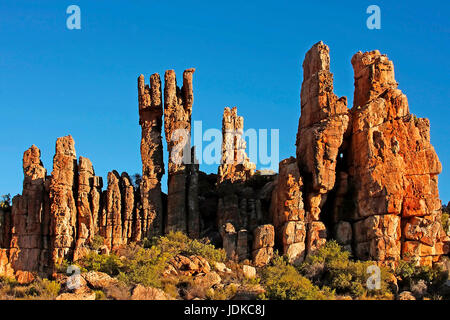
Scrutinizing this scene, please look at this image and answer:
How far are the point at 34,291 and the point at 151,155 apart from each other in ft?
57.8

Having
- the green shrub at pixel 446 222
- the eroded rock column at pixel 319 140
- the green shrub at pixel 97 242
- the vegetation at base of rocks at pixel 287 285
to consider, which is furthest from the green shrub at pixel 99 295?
the green shrub at pixel 446 222

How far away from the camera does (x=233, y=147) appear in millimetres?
65188

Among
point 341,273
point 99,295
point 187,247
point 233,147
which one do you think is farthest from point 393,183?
point 99,295

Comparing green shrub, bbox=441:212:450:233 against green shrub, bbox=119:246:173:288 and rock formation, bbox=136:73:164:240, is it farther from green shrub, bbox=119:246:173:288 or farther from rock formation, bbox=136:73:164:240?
rock formation, bbox=136:73:164:240

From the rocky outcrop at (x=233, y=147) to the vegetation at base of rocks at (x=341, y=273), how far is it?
12421mm

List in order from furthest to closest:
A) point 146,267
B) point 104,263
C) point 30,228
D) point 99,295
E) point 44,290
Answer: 1. point 30,228
2. point 104,263
3. point 146,267
4. point 44,290
5. point 99,295

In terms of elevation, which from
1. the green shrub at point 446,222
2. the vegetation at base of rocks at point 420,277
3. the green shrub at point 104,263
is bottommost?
the vegetation at base of rocks at point 420,277

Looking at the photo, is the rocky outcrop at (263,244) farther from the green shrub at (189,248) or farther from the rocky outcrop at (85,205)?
the rocky outcrop at (85,205)

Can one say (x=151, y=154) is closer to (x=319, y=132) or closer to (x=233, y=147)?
(x=233, y=147)

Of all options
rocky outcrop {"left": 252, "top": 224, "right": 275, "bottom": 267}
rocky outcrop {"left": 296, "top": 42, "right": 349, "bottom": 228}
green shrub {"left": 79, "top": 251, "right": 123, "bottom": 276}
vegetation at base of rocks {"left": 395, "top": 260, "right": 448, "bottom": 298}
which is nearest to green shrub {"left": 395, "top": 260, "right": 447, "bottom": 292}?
vegetation at base of rocks {"left": 395, "top": 260, "right": 448, "bottom": 298}

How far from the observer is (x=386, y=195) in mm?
54031

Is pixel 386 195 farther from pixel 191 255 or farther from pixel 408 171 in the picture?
pixel 191 255

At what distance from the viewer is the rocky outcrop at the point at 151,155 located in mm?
60469
